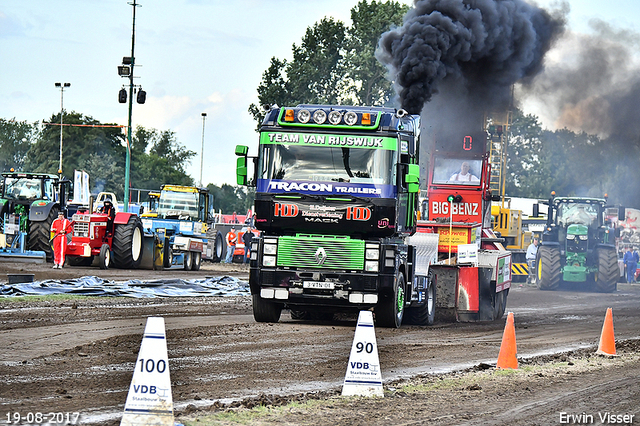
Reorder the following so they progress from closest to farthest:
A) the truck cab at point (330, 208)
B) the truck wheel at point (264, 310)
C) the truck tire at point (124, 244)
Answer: the truck cab at point (330, 208), the truck wheel at point (264, 310), the truck tire at point (124, 244)

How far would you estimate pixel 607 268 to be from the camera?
106 feet

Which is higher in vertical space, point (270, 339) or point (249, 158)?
point (249, 158)

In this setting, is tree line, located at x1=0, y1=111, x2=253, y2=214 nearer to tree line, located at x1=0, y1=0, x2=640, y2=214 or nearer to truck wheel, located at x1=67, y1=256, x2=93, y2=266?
tree line, located at x1=0, y1=0, x2=640, y2=214

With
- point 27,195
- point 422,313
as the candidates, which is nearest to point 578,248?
point 422,313

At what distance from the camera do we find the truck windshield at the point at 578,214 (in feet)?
111

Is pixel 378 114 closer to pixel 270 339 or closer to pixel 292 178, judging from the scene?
pixel 292 178

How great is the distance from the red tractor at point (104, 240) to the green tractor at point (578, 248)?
14224 mm

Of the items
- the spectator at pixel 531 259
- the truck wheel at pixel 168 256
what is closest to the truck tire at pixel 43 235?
the truck wheel at pixel 168 256

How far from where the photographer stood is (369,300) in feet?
48.8

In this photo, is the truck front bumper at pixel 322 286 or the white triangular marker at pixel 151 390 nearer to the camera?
the white triangular marker at pixel 151 390

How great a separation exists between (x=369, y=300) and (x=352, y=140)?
2623mm

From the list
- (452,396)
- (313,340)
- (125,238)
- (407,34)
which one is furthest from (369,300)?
(125,238)

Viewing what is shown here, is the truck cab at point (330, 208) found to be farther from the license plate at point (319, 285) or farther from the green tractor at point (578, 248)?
the green tractor at point (578, 248)

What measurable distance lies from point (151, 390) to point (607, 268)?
2830cm
